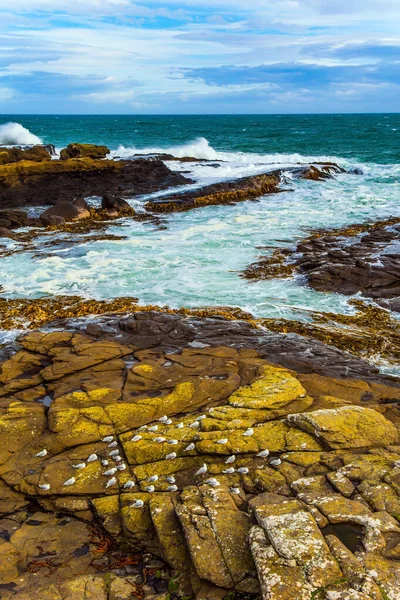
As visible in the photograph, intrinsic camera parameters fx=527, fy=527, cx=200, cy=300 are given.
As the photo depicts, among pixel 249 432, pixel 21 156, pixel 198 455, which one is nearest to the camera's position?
pixel 198 455

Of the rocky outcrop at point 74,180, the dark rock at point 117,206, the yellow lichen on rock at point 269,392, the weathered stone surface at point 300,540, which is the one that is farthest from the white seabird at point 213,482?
the rocky outcrop at point 74,180

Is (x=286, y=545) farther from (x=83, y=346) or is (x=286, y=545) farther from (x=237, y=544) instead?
(x=83, y=346)

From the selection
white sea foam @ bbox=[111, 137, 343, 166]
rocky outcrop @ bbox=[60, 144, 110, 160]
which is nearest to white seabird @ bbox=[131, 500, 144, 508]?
rocky outcrop @ bbox=[60, 144, 110, 160]

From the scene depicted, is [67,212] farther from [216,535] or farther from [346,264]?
[216,535]

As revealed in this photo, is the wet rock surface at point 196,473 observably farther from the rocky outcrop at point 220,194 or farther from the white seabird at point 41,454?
the rocky outcrop at point 220,194

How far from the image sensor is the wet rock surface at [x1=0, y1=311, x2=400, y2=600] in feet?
18.1

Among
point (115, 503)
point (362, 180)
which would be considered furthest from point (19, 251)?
point (362, 180)

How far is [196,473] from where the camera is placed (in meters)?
7.22

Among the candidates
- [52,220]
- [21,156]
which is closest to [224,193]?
[52,220]

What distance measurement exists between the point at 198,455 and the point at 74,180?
30.1 m

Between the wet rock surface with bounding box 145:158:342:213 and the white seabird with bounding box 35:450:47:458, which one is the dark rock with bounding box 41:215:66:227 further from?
the white seabird with bounding box 35:450:47:458

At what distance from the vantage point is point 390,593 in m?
4.83

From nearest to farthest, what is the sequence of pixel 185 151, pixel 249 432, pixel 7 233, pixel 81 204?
pixel 249 432 → pixel 7 233 → pixel 81 204 → pixel 185 151

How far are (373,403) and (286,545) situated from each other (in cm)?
Answer: 457
